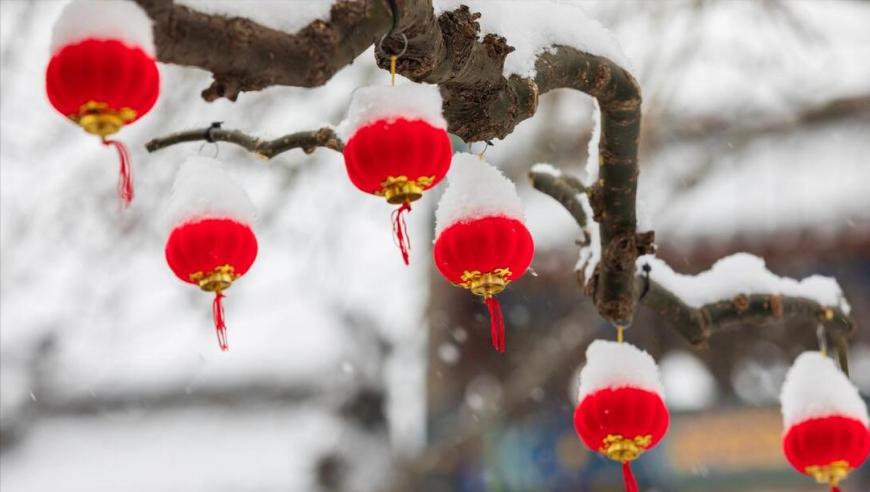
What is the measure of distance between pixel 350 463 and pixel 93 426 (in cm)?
384

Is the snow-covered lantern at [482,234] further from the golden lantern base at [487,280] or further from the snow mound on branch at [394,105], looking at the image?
the snow mound on branch at [394,105]

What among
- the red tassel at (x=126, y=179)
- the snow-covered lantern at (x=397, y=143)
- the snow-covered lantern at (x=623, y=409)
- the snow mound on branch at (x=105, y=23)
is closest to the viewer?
the snow mound on branch at (x=105, y=23)

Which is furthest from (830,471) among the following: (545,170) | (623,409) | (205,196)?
(205,196)

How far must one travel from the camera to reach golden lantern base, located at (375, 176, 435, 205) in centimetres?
153

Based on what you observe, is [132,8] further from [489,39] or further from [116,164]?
[116,164]

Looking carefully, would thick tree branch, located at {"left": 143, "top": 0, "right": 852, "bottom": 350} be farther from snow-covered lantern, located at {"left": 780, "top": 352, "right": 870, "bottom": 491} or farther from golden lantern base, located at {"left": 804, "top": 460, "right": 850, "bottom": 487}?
golden lantern base, located at {"left": 804, "top": 460, "right": 850, "bottom": 487}

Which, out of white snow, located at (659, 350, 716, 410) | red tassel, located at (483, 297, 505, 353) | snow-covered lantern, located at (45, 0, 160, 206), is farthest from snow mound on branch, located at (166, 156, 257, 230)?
white snow, located at (659, 350, 716, 410)

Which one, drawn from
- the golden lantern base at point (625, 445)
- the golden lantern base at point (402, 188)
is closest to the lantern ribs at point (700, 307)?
the golden lantern base at point (625, 445)

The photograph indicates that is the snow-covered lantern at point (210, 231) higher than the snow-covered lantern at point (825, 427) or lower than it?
higher

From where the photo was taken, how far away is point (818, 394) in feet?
7.64

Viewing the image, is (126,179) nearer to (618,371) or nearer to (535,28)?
(535,28)

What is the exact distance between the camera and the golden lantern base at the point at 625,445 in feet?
6.66

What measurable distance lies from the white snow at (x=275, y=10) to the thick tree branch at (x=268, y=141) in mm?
456

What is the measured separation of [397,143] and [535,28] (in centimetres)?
41
